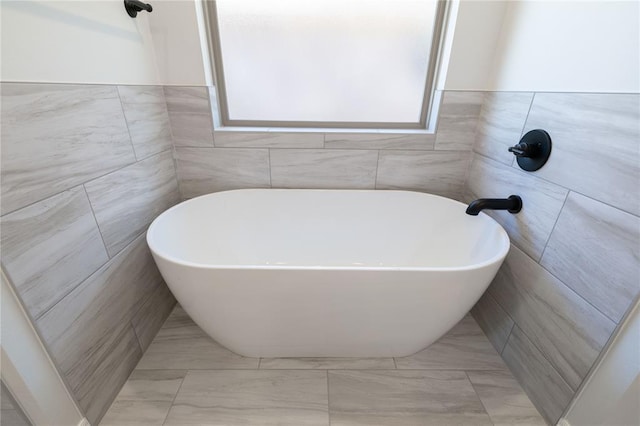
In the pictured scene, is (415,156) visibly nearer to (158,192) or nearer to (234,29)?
(234,29)

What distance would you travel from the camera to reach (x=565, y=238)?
0.94 meters

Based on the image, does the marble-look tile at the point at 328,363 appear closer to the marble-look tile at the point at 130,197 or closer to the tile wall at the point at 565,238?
the tile wall at the point at 565,238

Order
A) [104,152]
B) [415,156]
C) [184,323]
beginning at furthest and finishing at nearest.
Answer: [415,156], [184,323], [104,152]

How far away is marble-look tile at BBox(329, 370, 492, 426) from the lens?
1.01 metres

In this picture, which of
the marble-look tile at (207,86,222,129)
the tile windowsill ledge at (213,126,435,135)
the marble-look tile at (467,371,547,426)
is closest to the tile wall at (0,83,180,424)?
the marble-look tile at (207,86,222,129)

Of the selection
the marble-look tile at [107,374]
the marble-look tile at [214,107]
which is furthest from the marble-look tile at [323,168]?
the marble-look tile at [107,374]

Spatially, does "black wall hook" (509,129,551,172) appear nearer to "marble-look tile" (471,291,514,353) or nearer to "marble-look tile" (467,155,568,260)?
"marble-look tile" (467,155,568,260)

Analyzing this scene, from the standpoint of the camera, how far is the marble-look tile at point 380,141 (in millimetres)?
1481

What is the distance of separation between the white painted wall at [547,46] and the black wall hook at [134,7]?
137cm

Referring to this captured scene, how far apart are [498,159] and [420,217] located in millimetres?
463

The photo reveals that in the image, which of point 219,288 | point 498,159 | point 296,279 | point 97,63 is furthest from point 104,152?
point 498,159

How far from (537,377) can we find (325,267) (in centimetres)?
95

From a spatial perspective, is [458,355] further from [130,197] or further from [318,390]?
[130,197]

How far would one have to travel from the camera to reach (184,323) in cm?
141
